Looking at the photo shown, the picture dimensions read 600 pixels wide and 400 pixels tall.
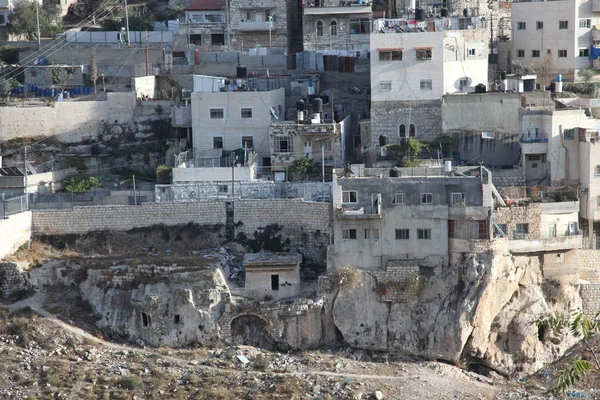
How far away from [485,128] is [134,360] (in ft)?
50.5

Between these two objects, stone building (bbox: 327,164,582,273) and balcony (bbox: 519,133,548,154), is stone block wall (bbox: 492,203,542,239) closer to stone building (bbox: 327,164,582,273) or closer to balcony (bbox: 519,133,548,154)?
stone building (bbox: 327,164,582,273)

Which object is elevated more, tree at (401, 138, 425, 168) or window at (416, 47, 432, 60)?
window at (416, 47, 432, 60)

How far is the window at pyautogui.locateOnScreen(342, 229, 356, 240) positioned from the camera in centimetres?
5435

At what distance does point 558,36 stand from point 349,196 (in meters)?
15.4

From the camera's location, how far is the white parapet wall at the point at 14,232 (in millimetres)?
56094

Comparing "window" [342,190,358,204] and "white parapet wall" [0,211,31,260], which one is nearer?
"window" [342,190,358,204]

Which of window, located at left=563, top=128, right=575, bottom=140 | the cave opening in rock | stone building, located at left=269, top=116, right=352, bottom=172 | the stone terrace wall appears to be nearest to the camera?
the cave opening in rock

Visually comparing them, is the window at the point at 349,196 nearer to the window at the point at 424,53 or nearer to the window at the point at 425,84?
the window at the point at 425,84

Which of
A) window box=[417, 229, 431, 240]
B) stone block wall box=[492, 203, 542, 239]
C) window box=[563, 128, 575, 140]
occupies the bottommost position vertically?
window box=[417, 229, 431, 240]

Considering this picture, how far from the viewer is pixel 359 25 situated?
68.8 m

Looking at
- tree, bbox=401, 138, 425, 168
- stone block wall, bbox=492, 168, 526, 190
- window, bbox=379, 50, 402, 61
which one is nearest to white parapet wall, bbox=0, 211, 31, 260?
tree, bbox=401, 138, 425, 168

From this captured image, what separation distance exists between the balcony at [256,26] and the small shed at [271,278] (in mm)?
17666

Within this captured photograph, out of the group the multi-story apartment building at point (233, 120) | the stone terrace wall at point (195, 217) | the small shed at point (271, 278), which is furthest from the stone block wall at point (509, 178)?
the multi-story apartment building at point (233, 120)

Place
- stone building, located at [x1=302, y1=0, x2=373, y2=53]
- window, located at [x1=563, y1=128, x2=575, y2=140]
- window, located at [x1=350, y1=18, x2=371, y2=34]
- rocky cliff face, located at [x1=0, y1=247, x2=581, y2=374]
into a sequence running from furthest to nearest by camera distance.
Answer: window, located at [x1=350, y1=18, x2=371, y2=34]
stone building, located at [x1=302, y1=0, x2=373, y2=53]
window, located at [x1=563, y1=128, x2=575, y2=140]
rocky cliff face, located at [x1=0, y1=247, x2=581, y2=374]
